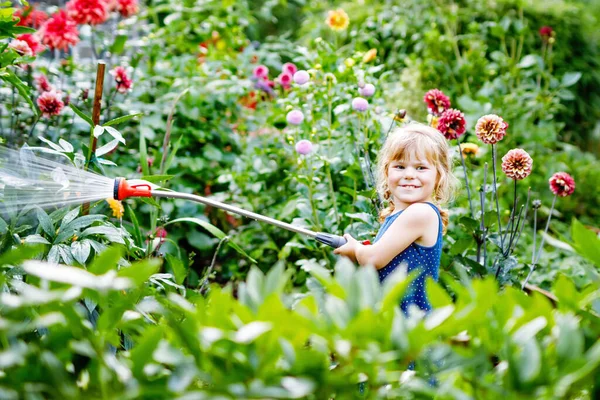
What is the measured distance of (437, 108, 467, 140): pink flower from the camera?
2.09 m

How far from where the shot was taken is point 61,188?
1.74m

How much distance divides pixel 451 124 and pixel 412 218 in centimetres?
46

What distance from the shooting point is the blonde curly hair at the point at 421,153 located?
A: 1.89 metres

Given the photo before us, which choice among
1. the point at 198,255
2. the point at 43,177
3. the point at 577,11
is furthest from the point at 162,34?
the point at 577,11

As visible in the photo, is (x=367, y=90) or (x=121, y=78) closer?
(x=367, y=90)

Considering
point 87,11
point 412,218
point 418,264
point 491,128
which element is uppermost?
point 87,11

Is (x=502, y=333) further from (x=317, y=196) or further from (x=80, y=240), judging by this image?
(x=317, y=196)

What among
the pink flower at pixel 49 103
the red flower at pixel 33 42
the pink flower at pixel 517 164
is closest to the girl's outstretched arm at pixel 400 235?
the pink flower at pixel 517 164

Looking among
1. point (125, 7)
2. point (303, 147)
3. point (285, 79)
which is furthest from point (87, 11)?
point (303, 147)

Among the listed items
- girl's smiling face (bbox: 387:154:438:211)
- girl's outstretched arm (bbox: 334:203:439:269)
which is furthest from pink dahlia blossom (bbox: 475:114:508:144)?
girl's outstretched arm (bbox: 334:203:439:269)

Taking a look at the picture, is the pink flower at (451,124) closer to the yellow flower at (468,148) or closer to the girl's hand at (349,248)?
the yellow flower at (468,148)

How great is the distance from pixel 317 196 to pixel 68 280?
1.76 meters

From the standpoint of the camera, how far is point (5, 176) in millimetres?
1744

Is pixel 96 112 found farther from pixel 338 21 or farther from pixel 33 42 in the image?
pixel 338 21
